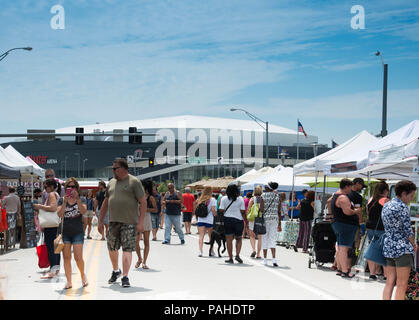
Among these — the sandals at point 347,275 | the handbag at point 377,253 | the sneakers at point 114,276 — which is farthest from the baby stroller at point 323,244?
the sneakers at point 114,276

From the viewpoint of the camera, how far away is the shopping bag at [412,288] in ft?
23.5

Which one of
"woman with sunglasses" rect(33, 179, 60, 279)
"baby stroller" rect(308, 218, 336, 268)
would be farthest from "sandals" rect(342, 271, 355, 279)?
"woman with sunglasses" rect(33, 179, 60, 279)

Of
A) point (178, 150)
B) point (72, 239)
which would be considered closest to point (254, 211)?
point (72, 239)

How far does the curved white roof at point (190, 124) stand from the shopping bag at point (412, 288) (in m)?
148

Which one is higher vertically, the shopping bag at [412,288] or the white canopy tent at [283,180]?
the white canopy tent at [283,180]

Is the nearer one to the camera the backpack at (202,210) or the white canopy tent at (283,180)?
the backpack at (202,210)

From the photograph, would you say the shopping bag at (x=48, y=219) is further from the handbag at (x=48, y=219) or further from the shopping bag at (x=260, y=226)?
the shopping bag at (x=260, y=226)

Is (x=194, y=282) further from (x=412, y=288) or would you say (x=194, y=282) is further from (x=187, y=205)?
(x=187, y=205)

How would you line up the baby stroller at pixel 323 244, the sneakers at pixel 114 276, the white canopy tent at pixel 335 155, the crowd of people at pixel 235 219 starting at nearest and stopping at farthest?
1. the crowd of people at pixel 235 219
2. the sneakers at pixel 114 276
3. the baby stroller at pixel 323 244
4. the white canopy tent at pixel 335 155

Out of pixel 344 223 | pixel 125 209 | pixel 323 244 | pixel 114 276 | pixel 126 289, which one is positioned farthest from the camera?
pixel 323 244

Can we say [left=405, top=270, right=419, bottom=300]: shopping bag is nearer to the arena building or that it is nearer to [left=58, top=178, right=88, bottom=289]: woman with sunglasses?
[left=58, top=178, right=88, bottom=289]: woman with sunglasses

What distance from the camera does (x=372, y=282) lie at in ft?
34.6

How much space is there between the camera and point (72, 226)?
29.0 ft

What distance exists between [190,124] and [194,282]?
151 m
